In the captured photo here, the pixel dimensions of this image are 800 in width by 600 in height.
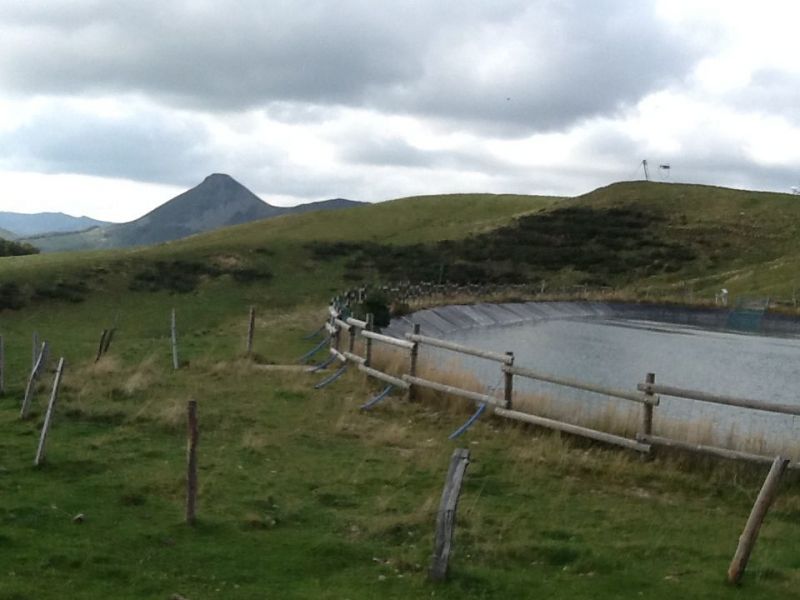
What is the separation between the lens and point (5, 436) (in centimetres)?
1444

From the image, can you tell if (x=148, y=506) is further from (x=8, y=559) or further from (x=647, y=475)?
(x=647, y=475)

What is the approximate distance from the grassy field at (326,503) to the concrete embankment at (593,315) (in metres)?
22.2

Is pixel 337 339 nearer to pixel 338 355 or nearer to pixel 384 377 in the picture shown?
pixel 338 355

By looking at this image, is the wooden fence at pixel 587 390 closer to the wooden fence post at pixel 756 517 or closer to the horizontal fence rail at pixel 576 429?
the horizontal fence rail at pixel 576 429

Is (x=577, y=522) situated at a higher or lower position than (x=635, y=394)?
lower

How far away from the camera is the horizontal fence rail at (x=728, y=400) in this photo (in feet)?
41.4

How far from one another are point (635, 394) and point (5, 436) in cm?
987

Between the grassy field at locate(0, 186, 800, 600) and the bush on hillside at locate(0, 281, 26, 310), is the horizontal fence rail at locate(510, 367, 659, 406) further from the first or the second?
the bush on hillside at locate(0, 281, 26, 310)

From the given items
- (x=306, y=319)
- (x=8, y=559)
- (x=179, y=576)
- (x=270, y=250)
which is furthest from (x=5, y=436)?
(x=270, y=250)

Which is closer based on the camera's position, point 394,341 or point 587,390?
point 587,390

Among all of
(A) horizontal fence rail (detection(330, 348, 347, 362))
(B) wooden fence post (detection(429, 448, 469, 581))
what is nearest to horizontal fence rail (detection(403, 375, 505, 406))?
(A) horizontal fence rail (detection(330, 348, 347, 362))

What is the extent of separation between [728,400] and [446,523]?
6.60 m

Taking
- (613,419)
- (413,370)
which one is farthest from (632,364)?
(613,419)

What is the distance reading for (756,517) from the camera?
8.66m
